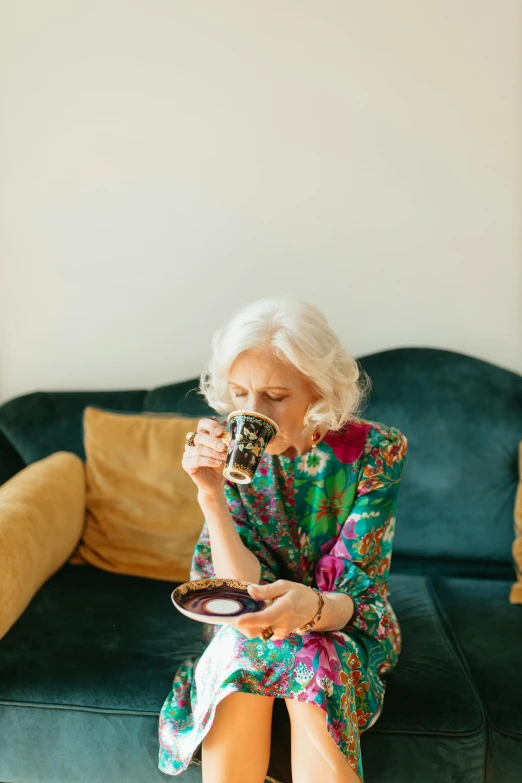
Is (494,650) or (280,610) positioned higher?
(280,610)

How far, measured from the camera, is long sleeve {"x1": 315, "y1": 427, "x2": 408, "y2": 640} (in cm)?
146

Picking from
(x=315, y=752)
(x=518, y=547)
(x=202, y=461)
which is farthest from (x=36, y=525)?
(x=518, y=547)

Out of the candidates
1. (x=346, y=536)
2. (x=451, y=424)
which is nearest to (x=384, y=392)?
(x=451, y=424)

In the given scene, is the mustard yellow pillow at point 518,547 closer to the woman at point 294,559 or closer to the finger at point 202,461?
the woman at point 294,559

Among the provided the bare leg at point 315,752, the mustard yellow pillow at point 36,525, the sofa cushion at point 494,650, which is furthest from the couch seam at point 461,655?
the mustard yellow pillow at point 36,525

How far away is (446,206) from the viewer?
2330 millimetres

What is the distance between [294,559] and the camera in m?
1.58

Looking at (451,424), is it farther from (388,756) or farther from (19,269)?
(19,269)

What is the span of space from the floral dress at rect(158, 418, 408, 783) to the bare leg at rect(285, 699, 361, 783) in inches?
0.6

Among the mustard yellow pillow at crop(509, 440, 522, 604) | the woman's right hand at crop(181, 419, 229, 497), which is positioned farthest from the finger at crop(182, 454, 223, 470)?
the mustard yellow pillow at crop(509, 440, 522, 604)

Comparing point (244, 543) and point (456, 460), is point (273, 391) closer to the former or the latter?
point (244, 543)

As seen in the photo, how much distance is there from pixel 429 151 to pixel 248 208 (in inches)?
24.2

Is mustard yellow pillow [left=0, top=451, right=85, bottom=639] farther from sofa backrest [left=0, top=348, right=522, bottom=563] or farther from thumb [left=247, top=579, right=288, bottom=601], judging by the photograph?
thumb [left=247, top=579, right=288, bottom=601]

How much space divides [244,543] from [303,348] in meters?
0.46
